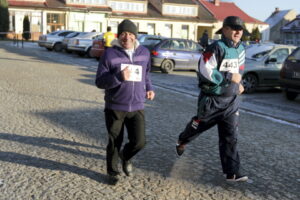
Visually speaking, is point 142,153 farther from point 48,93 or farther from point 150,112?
point 48,93

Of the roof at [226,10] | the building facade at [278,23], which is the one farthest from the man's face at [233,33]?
the building facade at [278,23]

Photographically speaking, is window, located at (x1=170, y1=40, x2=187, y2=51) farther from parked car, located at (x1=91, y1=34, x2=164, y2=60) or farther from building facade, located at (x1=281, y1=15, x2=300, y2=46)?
building facade, located at (x1=281, y1=15, x2=300, y2=46)

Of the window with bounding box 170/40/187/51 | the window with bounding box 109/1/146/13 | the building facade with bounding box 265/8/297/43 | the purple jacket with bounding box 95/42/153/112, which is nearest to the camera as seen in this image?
the purple jacket with bounding box 95/42/153/112

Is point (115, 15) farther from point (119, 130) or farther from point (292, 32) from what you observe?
point (119, 130)

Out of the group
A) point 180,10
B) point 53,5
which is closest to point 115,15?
point 53,5

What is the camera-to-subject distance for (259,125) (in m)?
7.25

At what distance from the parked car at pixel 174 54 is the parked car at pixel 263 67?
462 cm

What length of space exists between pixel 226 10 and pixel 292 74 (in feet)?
190

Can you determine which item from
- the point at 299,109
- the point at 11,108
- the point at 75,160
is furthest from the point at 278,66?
the point at 75,160

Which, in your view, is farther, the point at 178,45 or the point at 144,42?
the point at 144,42

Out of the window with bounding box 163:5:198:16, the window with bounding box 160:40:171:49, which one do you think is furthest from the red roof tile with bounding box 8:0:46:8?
the window with bounding box 160:40:171:49

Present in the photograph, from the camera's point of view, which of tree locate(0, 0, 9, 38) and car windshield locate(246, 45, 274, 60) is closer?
car windshield locate(246, 45, 274, 60)

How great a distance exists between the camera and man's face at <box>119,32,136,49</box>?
3.82 meters

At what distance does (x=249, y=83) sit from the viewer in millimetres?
12008
